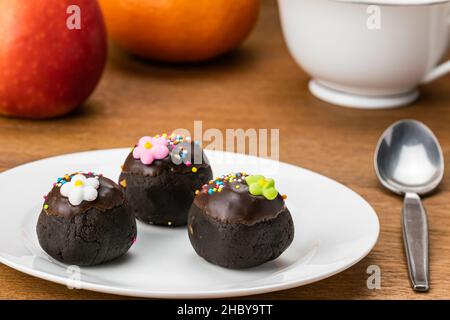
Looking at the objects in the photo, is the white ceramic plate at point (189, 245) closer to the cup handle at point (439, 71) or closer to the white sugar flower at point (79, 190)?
the white sugar flower at point (79, 190)

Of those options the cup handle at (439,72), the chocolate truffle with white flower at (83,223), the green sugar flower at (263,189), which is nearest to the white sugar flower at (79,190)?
the chocolate truffle with white flower at (83,223)

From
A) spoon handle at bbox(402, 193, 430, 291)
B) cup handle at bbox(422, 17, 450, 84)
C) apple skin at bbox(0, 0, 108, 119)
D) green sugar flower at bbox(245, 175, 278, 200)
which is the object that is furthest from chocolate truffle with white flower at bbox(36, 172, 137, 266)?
cup handle at bbox(422, 17, 450, 84)

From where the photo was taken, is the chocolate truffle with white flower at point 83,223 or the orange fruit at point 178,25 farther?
the orange fruit at point 178,25

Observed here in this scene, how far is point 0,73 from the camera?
42.4 inches

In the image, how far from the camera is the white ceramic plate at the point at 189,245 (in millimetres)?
688

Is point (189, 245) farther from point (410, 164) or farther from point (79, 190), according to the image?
point (410, 164)

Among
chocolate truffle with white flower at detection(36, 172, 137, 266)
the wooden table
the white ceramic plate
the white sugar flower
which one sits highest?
the white sugar flower

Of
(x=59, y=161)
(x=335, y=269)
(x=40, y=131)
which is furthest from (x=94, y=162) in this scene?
(x=335, y=269)

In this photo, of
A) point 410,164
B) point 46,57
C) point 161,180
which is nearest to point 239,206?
point 161,180

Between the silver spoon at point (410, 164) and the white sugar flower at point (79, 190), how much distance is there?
32 cm

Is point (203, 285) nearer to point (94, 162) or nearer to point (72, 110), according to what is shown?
point (94, 162)

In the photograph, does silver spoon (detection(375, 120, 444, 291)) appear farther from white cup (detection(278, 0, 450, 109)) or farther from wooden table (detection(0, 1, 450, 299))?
white cup (detection(278, 0, 450, 109))

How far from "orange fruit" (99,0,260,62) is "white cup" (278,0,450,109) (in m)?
0.12

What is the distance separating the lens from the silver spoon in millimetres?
912
